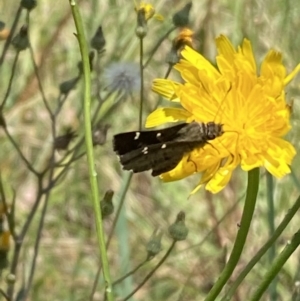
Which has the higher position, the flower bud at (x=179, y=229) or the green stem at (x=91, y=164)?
the green stem at (x=91, y=164)

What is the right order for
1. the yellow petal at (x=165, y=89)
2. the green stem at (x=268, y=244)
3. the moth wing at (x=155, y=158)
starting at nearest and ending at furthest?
the green stem at (x=268, y=244)
the moth wing at (x=155, y=158)
the yellow petal at (x=165, y=89)

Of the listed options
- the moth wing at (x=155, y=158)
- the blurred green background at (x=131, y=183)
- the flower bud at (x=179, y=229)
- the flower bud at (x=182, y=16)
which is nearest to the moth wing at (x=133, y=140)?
the moth wing at (x=155, y=158)

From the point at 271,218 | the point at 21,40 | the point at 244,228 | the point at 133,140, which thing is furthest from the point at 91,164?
the point at 271,218

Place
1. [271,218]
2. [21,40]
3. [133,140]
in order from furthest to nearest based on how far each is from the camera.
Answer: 1. [271,218]
2. [21,40]
3. [133,140]

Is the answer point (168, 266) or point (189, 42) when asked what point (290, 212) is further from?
point (168, 266)

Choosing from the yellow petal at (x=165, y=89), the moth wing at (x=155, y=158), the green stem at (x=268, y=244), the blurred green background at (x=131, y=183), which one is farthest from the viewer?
the blurred green background at (x=131, y=183)

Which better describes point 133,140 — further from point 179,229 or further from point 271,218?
point 271,218

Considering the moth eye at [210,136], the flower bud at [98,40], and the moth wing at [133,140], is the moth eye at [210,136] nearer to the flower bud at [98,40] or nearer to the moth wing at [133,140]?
the moth wing at [133,140]

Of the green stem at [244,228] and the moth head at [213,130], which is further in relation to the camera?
the moth head at [213,130]

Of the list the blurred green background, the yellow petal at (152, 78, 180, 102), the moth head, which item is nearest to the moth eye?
the moth head
